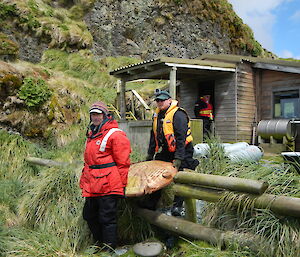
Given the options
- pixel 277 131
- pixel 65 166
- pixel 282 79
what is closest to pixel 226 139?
pixel 277 131

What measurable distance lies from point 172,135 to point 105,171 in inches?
44.3

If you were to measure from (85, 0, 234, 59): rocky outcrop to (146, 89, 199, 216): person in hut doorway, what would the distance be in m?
16.0

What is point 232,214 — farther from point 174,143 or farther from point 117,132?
point 117,132

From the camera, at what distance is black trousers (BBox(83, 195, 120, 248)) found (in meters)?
3.98

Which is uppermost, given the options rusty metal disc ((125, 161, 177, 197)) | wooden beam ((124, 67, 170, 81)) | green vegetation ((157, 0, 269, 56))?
green vegetation ((157, 0, 269, 56))

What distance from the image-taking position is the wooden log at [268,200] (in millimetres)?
2951

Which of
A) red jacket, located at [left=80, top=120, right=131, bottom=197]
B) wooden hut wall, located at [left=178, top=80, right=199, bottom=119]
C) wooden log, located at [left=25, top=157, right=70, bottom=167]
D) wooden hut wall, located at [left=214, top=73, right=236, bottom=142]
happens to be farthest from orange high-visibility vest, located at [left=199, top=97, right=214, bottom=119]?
red jacket, located at [left=80, top=120, right=131, bottom=197]

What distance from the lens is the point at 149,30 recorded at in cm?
2172

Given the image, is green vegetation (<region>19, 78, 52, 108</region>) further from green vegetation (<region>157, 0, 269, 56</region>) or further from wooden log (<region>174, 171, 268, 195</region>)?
green vegetation (<region>157, 0, 269, 56</region>)

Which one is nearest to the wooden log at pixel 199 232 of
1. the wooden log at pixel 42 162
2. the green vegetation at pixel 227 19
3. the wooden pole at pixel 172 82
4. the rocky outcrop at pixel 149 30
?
the wooden log at pixel 42 162

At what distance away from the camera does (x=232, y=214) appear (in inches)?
144

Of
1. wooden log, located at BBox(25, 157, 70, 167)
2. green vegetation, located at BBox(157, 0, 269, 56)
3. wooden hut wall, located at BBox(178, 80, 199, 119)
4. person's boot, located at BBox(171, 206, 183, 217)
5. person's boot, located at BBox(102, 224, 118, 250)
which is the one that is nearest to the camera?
person's boot, located at BBox(102, 224, 118, 250)

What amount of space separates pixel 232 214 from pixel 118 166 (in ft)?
4.75

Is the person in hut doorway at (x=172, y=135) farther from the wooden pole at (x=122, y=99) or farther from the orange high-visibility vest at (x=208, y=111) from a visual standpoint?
the wooden pole at (x=122, y=99)
